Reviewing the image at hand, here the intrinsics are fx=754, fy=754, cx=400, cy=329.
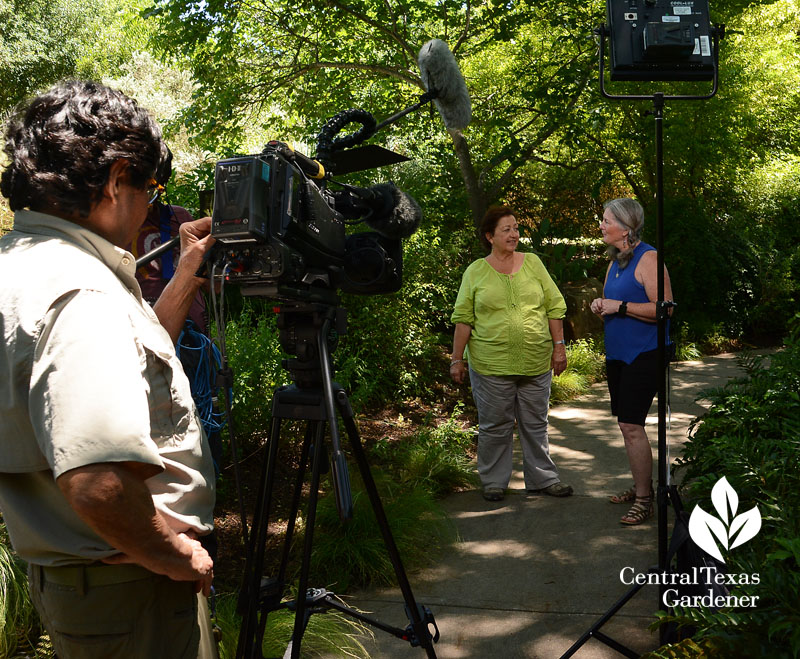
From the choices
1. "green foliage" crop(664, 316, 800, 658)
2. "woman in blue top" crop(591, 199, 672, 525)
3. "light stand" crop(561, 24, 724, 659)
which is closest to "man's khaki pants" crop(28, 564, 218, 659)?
"green foliage" crop(664, 316, 800, 658)

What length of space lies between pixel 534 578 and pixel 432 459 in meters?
1.60

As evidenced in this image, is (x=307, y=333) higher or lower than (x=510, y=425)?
higher

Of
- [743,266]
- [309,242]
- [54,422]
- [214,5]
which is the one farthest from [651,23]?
[743,266]

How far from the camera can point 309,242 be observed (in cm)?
214

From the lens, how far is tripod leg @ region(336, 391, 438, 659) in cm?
235

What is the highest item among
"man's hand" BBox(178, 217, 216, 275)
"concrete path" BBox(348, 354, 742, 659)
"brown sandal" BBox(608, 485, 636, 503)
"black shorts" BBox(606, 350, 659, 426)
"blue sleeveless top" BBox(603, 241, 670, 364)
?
"man's hand" BBox(178, 217, 216, 275)

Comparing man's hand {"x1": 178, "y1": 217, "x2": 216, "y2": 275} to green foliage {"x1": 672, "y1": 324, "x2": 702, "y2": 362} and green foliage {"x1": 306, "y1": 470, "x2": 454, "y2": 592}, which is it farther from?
green foliage {"x1": 672, "y1": 324, "x2": 702, "y2": 362}

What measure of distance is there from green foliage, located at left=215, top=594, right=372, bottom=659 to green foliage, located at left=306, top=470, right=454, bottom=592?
531 millimetres

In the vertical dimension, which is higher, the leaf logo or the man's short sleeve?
the man's short sleeve

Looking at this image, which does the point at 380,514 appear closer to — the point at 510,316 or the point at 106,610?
the point at 106,610

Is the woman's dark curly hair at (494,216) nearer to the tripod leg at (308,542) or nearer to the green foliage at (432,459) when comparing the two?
the green foliage at (432,459)

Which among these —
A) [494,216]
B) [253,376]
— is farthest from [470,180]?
→ [253,376]

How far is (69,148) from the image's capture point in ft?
4.88

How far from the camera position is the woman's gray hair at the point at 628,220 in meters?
4.31
